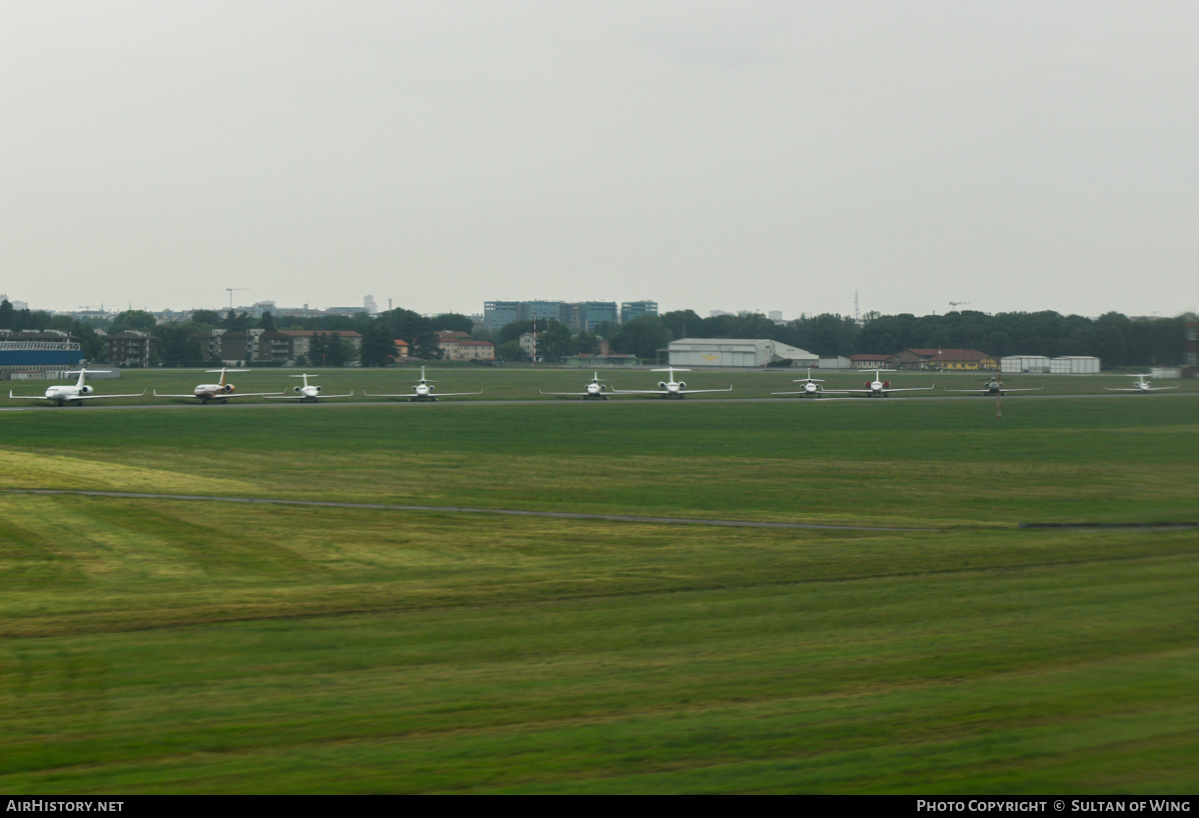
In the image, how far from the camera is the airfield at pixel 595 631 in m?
9.91

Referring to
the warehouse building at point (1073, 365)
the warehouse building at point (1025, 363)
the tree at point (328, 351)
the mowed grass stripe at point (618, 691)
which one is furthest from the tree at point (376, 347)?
the mowed grass stripe at point (618, 691)

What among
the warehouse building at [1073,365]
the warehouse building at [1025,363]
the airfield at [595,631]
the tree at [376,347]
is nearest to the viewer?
the airfield at [595,631]

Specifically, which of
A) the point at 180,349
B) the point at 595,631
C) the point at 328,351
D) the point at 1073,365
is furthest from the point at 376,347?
the point at 595,631

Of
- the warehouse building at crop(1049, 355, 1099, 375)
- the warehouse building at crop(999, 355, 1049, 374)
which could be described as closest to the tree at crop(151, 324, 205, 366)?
the warehouse building at crop(999, 355, 1049, 374)

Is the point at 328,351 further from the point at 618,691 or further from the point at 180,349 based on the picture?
the point at 618,691

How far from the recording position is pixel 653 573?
1978cm

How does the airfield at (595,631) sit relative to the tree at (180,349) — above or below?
below

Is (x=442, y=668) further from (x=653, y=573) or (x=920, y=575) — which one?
(x=920, y=575)

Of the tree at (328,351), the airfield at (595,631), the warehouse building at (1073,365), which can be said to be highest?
the tree at (328,351)

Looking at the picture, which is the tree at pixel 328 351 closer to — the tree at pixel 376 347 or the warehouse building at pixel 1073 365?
the tree at pixel 376 347

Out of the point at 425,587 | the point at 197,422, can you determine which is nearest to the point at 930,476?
the point at 425,587

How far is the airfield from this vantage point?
32.5 ft

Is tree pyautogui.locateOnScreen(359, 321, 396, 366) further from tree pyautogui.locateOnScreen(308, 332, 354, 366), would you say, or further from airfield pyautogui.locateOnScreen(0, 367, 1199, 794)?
airfield pyautogui.locateOnScreen(0, 367, 1199, 794)

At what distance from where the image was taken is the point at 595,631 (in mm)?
15164
